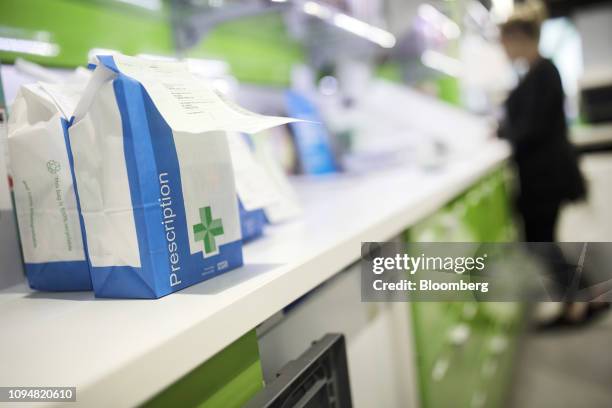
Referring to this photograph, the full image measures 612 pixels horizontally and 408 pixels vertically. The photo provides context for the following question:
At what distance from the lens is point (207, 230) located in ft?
2.12

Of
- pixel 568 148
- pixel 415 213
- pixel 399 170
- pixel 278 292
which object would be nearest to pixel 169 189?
pixel 278 292

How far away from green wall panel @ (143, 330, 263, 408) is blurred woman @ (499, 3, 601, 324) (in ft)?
7.51

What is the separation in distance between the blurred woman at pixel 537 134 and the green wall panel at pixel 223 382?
2.29 meters

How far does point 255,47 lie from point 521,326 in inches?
84.1

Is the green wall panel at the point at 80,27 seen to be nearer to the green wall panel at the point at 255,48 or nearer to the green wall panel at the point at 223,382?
the green wall panel at the point at 255,48

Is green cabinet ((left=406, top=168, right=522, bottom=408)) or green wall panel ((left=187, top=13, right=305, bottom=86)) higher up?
green wall panel ((left=187, top=13, right=305, bottom=86))

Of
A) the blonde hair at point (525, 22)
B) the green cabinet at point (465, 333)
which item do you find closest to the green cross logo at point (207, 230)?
the green cabinet at point (465, 333)

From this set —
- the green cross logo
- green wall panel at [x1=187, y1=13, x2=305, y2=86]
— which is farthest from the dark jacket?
the green cross logo

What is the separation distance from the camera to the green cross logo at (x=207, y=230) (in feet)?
2.08

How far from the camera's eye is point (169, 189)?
0.60m

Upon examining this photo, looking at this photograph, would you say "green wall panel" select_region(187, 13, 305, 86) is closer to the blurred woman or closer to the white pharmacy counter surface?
the white pharmacy counter surface

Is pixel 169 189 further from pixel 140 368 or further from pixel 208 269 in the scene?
pixel 140 368

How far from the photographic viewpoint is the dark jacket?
96.2 inches

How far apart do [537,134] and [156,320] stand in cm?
243
